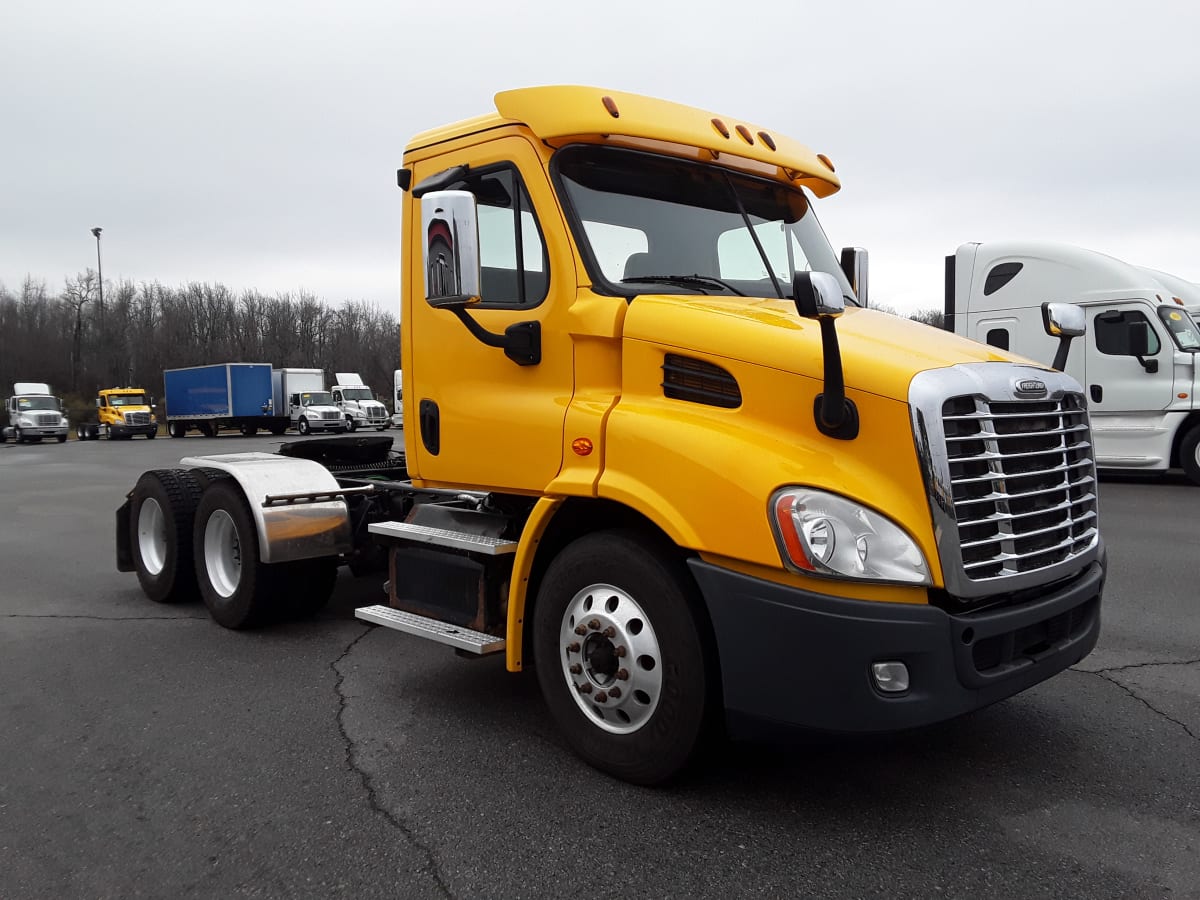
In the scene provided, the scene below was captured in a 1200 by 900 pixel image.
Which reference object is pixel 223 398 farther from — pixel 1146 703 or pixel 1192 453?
pixel 1146 703

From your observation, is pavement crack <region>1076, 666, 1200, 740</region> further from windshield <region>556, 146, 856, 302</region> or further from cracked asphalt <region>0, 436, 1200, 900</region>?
windshield <region>556, 146, 856, 302</region>

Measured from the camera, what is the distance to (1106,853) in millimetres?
3113

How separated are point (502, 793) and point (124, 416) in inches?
1821

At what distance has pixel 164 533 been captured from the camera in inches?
270

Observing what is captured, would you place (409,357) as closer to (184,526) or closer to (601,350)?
(601,350)

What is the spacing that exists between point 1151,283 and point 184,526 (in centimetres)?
1430

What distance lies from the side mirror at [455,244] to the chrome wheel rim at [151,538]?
13.9ft

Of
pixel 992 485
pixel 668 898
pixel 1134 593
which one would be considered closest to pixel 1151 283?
pixel 1134 593

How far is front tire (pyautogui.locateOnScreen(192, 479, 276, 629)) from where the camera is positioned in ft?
19.2

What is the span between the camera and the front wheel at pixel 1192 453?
1372 centimetres

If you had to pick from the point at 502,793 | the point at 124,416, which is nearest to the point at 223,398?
the point at 124,416

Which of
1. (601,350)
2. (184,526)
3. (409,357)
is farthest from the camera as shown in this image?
(184,526)

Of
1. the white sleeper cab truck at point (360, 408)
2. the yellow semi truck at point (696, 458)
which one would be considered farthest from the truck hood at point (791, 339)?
the white sleeper cab truck at point (360, 408)

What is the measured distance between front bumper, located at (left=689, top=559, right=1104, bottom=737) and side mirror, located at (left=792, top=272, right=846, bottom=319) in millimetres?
910
